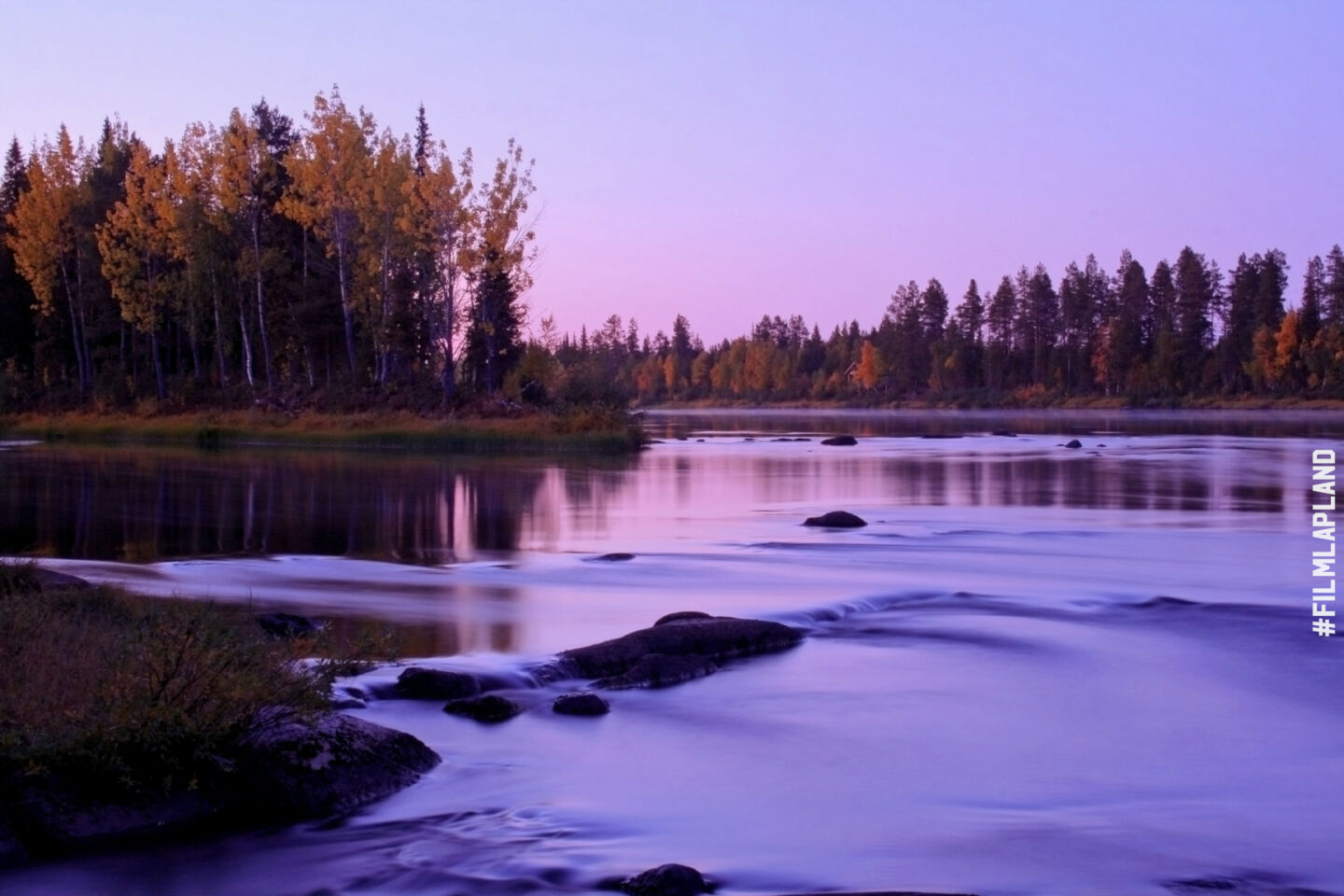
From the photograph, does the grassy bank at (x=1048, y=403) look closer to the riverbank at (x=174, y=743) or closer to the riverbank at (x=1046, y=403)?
the riverbank at (x=1046, y=403)

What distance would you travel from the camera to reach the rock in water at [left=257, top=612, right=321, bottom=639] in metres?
12.8

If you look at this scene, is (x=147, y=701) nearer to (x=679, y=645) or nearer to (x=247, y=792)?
(x=247, y=792)

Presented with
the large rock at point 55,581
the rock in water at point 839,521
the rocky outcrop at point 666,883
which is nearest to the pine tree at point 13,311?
the rock in water at point 839,521

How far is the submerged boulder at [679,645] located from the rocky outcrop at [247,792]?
2.96 meters

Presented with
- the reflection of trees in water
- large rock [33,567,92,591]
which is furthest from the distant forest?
large rock [33,567,92,591]

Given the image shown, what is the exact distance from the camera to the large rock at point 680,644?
12.2m

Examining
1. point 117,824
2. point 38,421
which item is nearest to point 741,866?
point 117,824

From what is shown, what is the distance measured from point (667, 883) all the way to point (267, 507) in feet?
77.8

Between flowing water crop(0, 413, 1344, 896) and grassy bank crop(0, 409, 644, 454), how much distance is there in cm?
1996

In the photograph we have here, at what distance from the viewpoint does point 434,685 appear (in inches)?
446

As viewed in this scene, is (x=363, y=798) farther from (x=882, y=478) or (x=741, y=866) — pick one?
(x=882, y=478)

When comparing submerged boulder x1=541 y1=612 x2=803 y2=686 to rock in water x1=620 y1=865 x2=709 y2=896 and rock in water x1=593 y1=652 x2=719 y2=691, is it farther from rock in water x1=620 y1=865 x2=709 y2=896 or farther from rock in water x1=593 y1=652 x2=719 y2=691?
rock in water x1=620 y1=865 x2=709 y2=896

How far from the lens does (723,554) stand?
21.7 meters

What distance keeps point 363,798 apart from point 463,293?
163ft
